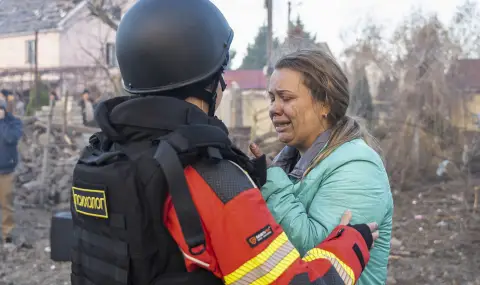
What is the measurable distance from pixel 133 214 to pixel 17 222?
8.61 m

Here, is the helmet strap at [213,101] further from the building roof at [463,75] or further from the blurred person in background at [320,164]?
the building roof at [463,75]

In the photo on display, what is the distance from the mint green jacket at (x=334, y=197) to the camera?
1673mm

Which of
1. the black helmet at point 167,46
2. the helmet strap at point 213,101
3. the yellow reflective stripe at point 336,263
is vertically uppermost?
the black helmet at point 167,46

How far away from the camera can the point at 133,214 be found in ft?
4.67

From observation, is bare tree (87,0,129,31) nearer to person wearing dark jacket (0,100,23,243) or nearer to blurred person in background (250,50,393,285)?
person wearing dark jacket (0,100,23,243)

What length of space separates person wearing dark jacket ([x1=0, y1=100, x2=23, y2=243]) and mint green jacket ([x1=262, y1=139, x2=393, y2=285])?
6692 millimetres

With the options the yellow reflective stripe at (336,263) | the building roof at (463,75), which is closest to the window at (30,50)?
the building roof at (463,75)

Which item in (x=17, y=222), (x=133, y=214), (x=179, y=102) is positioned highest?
(x=179, y=102)

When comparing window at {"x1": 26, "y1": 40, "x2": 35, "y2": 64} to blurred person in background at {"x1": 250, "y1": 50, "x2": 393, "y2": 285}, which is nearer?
blurred person in background at {"x1": 250, "y1": 50, "x2": 393, "y2": 285}

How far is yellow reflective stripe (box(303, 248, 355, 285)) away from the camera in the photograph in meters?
1.47

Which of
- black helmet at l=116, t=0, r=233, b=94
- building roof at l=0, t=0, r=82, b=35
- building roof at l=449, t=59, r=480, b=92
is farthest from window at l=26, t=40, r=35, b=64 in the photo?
black helmet at l=116, t=0, r=233, b=94

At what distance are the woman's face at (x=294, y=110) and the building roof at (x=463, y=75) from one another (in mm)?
10212

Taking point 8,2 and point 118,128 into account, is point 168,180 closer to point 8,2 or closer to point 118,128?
point 118,128

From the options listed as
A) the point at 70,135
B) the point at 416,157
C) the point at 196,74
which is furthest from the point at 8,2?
the point at 196,74
